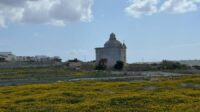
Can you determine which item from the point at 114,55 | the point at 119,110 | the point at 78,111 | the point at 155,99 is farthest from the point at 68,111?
the point at 114,55

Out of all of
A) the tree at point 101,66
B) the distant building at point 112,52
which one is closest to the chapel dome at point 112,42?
the distant building at point 112,52

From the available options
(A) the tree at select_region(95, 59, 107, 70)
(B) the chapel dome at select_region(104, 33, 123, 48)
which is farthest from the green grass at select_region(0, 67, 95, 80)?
(B) the chapel dome at select_region(104, 33, 123, 48)

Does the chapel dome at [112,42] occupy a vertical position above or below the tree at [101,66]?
above

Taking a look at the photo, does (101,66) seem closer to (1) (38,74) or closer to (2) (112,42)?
(2) (112,42)

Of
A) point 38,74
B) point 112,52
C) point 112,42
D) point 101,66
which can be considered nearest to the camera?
point 38,74

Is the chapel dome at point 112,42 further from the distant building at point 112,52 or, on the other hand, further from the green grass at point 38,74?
the green grass at point 38,74

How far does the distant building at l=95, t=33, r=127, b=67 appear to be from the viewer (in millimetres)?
159438

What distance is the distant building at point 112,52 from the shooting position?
6277 inches

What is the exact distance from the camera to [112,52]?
161 m

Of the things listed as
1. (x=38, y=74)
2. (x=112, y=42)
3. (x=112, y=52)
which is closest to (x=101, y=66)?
(x=112, y=52)

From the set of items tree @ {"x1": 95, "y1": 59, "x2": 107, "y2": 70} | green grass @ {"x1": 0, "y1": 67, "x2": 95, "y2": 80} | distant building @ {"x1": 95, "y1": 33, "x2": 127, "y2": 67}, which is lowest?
green grass @ {"x1": 0, "y1": 67, "x2": 95, "y2": 80}

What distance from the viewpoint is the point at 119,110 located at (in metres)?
25.8

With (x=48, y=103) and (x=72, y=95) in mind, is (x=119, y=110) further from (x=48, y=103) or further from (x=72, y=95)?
(x=72, y=95)

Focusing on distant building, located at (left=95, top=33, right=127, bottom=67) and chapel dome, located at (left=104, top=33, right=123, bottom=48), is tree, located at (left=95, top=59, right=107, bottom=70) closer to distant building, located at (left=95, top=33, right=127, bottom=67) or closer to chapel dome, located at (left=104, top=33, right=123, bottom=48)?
distant building, located at (left=95, top=33, right=127, bottom=67)
